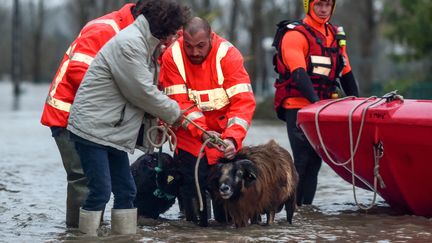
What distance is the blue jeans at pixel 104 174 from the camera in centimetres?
648

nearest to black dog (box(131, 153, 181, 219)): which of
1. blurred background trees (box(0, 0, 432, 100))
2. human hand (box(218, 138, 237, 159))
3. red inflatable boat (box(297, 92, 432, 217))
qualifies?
human hand (box(218, 138, 237, 159))

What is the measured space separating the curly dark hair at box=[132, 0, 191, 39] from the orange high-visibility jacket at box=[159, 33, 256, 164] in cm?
76

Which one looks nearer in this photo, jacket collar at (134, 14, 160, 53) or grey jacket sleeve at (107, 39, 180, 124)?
grey jacket sleeve at (107, 39, 180, 124)

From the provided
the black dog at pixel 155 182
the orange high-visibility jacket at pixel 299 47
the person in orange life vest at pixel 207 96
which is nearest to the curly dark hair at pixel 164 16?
the person in orange life vest at pixel 207 96

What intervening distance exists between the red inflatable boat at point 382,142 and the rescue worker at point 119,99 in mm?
1649

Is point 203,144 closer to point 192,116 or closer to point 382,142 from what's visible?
point 192,116

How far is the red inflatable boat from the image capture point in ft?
24.1

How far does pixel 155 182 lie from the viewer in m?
7.62

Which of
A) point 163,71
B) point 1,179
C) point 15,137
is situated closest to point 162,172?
point 163,71

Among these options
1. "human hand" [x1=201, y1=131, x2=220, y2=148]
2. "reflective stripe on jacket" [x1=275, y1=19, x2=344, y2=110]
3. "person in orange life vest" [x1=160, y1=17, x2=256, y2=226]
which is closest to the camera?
"human hand" [x1=201, y1=131, x2=220, y2=148]

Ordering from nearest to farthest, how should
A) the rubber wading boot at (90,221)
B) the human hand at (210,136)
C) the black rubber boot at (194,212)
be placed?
the rubber wading boot at (90,221) < the human hand at (210,136) < the black rubber boot at (194,212)

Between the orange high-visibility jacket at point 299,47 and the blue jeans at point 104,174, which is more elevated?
the orange high-visibility jacket at point 299,47

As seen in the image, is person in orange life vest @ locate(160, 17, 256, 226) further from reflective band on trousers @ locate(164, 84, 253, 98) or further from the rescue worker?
the rescue worker

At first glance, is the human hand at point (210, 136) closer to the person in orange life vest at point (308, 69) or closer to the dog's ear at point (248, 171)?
the dog's ear at point (248, 171)
